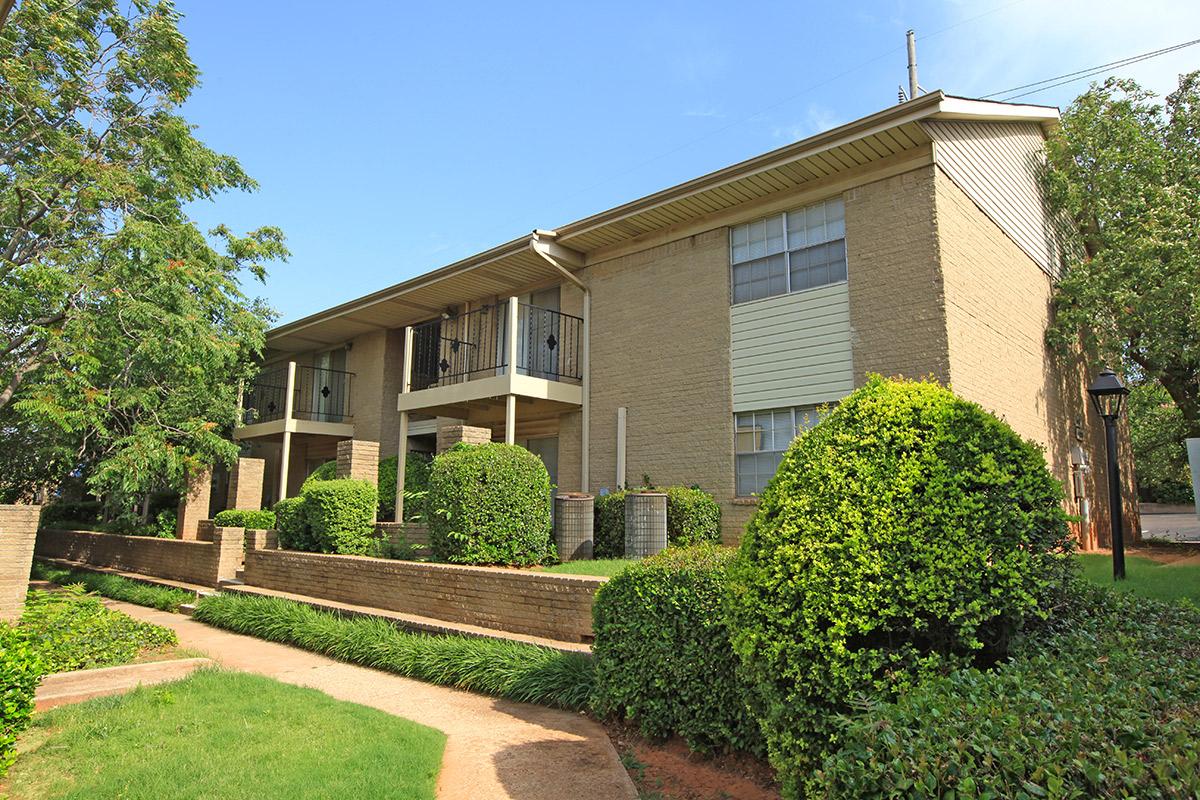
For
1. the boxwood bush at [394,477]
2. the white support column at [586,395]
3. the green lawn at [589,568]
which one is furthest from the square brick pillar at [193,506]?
the green lawn at [589,568]

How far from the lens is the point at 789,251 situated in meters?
11.6

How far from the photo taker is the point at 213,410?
16688 mm

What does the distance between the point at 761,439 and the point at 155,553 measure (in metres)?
12.6

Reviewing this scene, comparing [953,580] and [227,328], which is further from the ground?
[227,328]

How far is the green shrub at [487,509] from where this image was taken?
954 cm

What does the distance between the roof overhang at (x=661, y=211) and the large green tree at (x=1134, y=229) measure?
1.56 metres

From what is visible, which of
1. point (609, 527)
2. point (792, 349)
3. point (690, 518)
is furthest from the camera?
point (609, 527)

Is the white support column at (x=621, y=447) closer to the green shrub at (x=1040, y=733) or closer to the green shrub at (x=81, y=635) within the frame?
the green shrub at (x=81, y=635)

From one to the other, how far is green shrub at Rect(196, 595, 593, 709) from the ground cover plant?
7.97ft

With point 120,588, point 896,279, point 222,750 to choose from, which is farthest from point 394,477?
point 222,750

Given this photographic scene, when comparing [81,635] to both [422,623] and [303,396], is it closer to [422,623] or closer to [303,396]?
[422,623]

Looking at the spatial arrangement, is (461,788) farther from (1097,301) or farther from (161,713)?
(1097,301)

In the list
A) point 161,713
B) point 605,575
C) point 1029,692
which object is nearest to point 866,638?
point 1029,692

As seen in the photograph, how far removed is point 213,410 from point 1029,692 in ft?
56.5
